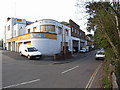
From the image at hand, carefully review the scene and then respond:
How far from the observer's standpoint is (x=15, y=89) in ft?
21.1

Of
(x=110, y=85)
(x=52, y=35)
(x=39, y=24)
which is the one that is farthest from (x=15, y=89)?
(x=39, y=24)

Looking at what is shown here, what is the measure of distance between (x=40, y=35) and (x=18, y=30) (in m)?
15.6

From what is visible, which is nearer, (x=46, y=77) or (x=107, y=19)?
(x=46, y=77)

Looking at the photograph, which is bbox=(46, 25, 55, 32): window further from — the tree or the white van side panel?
the tree

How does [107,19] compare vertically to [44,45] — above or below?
above

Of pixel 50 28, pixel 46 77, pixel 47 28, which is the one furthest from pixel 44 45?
pixel 46 77

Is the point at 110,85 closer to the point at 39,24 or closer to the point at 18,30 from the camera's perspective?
the point at 39,24

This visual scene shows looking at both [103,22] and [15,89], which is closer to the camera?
[15,89]

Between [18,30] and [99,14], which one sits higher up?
[18,30]

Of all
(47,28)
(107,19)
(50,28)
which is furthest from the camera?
(50,28)

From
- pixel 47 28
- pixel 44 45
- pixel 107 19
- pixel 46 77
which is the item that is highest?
pixel 47 28

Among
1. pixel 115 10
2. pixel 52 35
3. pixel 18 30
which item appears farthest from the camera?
pixel 18 30

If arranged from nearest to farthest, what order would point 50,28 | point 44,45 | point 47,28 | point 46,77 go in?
1. point 46,77
2. point 44,45
3. point 47,28
4. point 50,28

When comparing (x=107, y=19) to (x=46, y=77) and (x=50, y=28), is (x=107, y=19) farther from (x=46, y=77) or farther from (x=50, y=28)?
(x=50, y=28)
